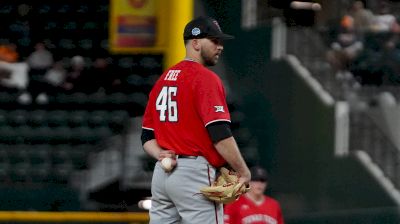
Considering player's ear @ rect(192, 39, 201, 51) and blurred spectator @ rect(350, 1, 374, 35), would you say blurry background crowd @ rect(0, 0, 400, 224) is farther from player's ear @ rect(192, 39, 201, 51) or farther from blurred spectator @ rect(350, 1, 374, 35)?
player's ear @ rect(192, 39, 201, 51)

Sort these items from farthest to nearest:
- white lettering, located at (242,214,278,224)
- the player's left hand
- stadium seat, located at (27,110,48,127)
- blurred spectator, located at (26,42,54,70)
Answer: blurred spectator, located at (26,42,54,70) → stadium seat, located at (27,110,48,127) → white lettering, located at (242,214,278,224) → the player's left hand

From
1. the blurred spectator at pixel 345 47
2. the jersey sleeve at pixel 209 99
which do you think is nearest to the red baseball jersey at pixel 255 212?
the jersey sleeve at pixel 209 99

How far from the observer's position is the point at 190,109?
5859 mm

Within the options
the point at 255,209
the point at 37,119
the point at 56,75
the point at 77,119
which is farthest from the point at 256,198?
the point at 56,75

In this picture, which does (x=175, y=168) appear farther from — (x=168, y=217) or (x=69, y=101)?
(x=69, y=101)

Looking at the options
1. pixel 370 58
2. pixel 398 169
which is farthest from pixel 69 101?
pixel 398 169

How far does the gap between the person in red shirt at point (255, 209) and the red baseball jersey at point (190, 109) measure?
282 centimetres

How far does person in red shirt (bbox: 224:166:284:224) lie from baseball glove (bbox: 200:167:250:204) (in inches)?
111

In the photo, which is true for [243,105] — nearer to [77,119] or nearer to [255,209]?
[77,119]

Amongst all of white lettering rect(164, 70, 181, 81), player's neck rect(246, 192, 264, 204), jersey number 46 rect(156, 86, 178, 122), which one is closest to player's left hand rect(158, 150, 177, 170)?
jersey number 46 rect(156, 86, 178, 122)

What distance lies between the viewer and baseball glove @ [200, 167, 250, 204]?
229 inches

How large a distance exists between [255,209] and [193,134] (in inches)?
128

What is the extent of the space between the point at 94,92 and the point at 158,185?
917cm

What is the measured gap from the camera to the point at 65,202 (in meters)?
12.3
